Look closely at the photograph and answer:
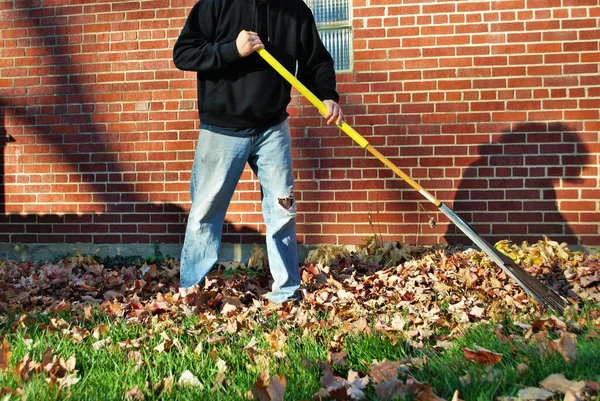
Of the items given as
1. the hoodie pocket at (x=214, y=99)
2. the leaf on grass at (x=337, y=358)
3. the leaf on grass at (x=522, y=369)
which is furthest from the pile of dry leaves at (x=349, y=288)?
the hoodie pocket at (x=214, y=99)

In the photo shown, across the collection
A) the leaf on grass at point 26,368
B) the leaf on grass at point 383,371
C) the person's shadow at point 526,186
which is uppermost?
the person's shadow at point 526,186

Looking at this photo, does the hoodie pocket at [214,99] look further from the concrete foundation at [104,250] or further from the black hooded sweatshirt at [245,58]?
the concrete foundation at [104,250]

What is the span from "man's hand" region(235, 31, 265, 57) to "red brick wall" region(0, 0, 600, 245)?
1.89 m

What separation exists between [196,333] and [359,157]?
270 cm

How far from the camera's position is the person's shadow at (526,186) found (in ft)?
16.0

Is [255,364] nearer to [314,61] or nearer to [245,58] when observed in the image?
[245,58]

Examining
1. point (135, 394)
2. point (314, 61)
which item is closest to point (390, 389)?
point (135, 394)

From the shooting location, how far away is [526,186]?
4941 mm

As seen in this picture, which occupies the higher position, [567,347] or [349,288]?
[567,347]

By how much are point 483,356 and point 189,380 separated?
1094 millimetres

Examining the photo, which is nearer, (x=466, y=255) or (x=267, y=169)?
(x=267, y=169)

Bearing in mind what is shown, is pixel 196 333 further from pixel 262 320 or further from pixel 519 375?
pixel 519 375

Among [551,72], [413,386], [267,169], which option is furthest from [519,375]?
[551,72]

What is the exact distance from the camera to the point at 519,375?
1983mm
